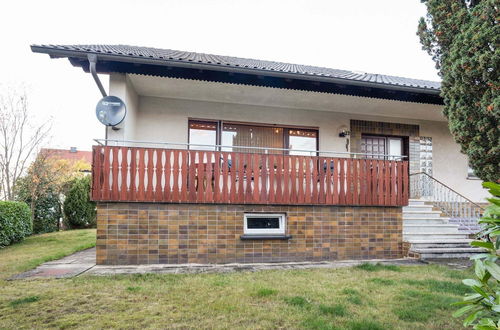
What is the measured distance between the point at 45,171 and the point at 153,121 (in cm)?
724

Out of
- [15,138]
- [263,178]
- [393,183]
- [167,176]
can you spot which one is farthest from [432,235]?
[15,138]

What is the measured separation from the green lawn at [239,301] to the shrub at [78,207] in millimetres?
9123

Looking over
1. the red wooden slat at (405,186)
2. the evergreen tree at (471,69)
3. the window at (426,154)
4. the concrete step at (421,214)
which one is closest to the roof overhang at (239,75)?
the red wooden slat at (405,186)

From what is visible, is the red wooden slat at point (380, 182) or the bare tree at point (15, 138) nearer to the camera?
the red wooden slat at point (380, 182)

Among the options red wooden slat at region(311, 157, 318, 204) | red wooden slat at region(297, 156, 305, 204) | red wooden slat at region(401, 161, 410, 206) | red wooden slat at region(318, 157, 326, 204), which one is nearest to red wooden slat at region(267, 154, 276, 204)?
red wooden slat at region(297, 156, 305, 204)

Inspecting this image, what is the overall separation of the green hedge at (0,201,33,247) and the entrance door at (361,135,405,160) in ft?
33.5

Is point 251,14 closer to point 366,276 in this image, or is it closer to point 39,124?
point 39,124

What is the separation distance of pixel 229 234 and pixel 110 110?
3.27 metres

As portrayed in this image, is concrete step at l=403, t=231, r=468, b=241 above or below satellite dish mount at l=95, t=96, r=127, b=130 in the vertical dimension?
below

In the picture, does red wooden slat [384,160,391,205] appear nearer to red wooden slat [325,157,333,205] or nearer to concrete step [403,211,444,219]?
red wooden slat [325,157,333,205]

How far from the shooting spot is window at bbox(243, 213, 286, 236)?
6.03 metres

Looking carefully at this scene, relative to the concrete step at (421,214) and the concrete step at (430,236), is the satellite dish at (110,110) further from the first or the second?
the concrete step at (421,214)

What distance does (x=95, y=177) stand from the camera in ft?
17.7

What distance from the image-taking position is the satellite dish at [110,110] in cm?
586
